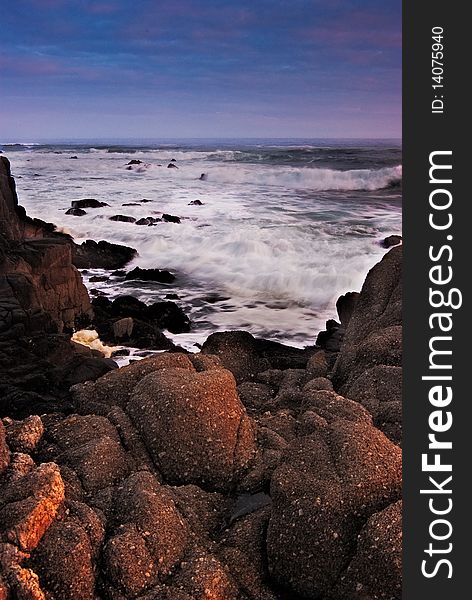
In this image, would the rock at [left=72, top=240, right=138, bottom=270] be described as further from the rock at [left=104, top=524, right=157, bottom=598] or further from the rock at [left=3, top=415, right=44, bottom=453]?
the rock at [left=104, top=524, right=157, bottom=598]

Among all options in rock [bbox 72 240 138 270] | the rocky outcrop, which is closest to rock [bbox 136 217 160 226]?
rock [bbox 72 240 138 270]

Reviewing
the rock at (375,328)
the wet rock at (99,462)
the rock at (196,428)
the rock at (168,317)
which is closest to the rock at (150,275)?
the rock at (168,317)

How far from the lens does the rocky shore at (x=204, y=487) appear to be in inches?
144

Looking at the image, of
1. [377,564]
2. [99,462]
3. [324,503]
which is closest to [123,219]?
[99,462]

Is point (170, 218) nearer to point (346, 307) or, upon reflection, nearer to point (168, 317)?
point (168, 317)

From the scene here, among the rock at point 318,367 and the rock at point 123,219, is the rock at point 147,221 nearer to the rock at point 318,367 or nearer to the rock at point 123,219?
the rock at point 123,219

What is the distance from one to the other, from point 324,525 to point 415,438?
89cm

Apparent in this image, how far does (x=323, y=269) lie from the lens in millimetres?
18188

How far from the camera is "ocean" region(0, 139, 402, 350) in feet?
49.2

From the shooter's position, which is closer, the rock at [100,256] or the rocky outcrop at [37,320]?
the rocky outcrop at [37,320]

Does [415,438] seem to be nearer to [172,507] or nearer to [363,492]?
[363,492]

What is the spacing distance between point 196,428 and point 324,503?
1.28 m

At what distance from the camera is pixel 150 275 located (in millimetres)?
16797

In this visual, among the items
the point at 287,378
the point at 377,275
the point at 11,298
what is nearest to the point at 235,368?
the point at 287,378
